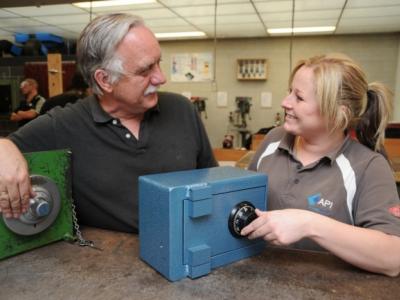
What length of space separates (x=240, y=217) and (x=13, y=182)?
1.76ft

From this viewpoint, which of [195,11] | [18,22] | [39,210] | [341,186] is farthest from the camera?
[18,22]

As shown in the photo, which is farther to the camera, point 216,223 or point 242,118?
point 242,118

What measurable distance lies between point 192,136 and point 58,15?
414 centimetres

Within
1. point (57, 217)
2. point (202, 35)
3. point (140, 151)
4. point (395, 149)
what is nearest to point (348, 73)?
point (140, 151)

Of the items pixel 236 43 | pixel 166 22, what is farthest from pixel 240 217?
pixel 236 43

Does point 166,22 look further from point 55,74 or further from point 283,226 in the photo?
point 283,226

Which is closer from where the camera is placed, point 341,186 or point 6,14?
point 341,186

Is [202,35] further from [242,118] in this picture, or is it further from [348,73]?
[348,73]

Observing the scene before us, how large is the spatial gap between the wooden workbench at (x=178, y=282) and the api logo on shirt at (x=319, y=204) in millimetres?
176

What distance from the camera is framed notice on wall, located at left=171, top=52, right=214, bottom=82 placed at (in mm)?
6336

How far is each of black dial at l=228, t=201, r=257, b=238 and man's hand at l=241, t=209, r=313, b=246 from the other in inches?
0.7

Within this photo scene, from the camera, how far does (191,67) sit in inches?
253

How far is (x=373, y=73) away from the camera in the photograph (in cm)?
571

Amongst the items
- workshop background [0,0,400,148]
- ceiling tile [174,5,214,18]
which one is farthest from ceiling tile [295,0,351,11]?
ceiling tile [174,5,214,18]
